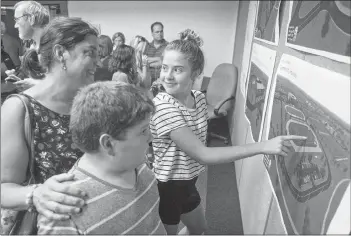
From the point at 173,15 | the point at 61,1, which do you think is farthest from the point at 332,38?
the point at 61,1

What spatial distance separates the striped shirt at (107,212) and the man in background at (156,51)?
3288 mm

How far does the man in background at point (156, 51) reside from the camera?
13.2 ft

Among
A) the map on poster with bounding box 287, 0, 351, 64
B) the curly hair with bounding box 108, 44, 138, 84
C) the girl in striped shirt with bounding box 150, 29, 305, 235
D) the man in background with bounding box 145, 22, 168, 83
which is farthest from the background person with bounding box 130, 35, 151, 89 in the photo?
the map on poster with bounding box 287, 0, 351, 64

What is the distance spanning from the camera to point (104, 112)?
2.43 ft

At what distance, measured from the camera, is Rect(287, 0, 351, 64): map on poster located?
2.16 ft

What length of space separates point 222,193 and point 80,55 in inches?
85.4

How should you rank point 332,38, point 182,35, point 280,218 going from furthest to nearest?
point 182,35 → point 280,218 → point 332,38

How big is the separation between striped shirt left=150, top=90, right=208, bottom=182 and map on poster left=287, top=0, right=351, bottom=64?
514mm

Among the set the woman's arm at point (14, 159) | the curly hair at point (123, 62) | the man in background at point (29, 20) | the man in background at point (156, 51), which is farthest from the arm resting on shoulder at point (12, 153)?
the man in background at point (156, 51)

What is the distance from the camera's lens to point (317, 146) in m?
0.78

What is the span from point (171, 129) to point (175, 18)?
4.27 meters

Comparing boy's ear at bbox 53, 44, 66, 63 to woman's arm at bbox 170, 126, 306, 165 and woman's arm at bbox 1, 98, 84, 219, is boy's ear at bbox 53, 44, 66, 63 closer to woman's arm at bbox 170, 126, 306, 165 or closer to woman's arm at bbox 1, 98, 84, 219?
woman's arm at bbox 1, 98, 84, 219

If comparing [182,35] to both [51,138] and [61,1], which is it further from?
[61,1]

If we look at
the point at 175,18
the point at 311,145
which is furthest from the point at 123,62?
the point at 175,18
